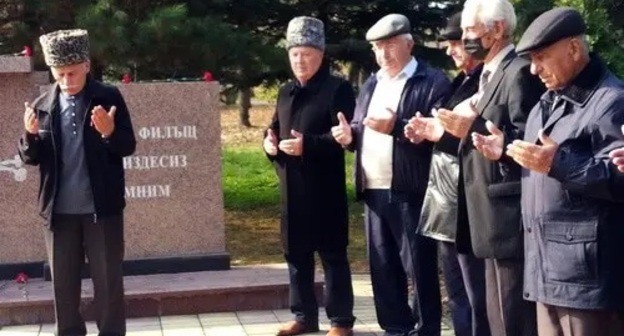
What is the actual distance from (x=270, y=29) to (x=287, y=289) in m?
4.98

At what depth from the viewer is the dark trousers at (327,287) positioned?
739 cm

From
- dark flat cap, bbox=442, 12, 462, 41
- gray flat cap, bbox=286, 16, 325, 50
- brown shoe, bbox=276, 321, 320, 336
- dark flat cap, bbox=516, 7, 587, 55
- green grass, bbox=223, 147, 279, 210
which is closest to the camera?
dark flat cap, bbox=516, 7, 587, 55

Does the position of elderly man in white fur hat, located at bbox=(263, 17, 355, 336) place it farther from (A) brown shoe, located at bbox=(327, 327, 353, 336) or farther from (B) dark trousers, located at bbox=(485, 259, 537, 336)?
(B) dark trousers, located at bbox=(485, 259, 537, 336)

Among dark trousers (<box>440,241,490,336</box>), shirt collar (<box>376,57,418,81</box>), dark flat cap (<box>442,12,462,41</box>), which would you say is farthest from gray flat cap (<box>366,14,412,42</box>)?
dark trousers (<box>440,241,490,336</box>)

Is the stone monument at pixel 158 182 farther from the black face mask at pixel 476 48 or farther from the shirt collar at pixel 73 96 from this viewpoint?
the black face mask at pixel 476 48

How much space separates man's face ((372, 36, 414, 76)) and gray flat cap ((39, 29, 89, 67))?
1.69m

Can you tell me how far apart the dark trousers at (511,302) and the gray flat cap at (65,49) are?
8.92 feet

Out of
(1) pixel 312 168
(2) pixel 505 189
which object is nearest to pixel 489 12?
(2) pixel 505 189

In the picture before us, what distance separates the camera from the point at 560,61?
15.1 feet

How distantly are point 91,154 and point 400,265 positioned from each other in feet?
6.31

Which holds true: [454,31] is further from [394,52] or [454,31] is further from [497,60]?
[394,52]

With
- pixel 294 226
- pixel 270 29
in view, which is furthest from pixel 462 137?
pixel 270 29

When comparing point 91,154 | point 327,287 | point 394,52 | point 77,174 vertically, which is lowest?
point 327,287

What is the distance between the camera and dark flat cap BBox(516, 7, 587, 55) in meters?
4.55
